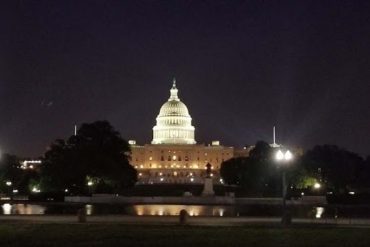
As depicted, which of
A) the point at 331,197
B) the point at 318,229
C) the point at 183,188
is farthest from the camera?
the point at 183,188

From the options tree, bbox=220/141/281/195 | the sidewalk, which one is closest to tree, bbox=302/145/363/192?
tree, bbox=220/141/281/195

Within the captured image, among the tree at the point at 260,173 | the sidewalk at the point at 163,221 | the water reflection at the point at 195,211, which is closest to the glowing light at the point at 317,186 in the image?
the tree at the point at 260,173

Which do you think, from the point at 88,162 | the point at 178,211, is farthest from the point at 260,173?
the point at 178,211

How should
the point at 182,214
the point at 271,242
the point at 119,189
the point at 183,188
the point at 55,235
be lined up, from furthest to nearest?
1. the point at 183,188
2. the point at 119,189
3. the point at 182,214
4. the point at 55,235
5. the point at 271,242

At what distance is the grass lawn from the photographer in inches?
1286

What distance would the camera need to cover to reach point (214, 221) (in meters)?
45.6

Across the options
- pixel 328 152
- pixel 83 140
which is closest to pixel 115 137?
pixel 83 140

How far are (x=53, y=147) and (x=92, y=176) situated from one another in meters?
8.60

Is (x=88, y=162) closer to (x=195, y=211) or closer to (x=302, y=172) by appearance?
Result: (x=302, y=172)

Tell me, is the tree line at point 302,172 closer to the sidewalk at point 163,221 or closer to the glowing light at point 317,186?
the glowing light at point 317,186

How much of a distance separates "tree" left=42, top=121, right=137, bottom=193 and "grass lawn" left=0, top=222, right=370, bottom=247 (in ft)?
194

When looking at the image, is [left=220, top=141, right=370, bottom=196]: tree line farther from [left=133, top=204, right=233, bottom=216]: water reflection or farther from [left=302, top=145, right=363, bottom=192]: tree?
[left=133, top=204, right=233, bottom=216]: water reflection

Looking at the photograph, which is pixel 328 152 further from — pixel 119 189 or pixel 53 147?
pixel 53 147

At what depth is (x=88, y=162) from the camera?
100750mm
